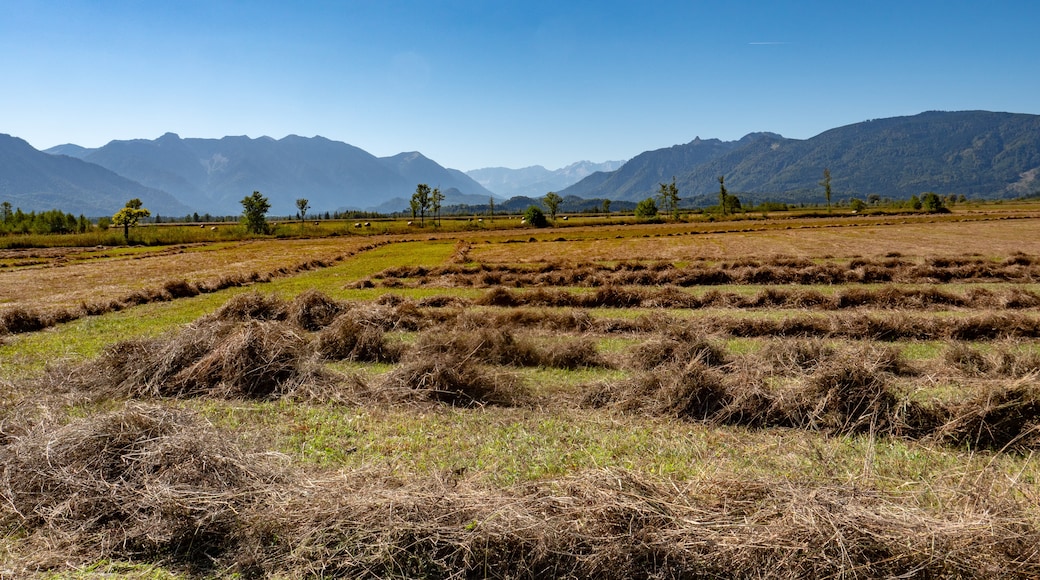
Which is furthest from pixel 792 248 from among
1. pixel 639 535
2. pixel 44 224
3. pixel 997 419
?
pixel 44 224

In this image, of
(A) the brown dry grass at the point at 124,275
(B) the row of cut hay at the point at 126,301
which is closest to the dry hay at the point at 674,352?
(B) the row of cut hay at the point at 126,301

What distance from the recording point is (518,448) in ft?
22.1

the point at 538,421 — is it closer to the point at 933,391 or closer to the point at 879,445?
the point at 879,445

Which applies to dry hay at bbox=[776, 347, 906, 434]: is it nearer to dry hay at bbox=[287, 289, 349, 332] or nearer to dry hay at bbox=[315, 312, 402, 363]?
dry hay at bbox=[315, 312, 402, 363]

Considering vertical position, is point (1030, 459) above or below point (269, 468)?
below

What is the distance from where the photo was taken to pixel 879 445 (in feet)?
22.6

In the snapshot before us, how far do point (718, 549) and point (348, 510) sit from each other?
306 centimetres

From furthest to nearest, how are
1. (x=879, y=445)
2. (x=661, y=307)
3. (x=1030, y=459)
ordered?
(x=661, y=307)
(x=879, y=445)
(x=1030, y=459)

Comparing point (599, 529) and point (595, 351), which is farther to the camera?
point (595, 351)

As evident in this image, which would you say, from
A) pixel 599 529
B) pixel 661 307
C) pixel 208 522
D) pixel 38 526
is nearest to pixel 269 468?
pixel 208 522

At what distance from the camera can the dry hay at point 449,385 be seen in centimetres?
892

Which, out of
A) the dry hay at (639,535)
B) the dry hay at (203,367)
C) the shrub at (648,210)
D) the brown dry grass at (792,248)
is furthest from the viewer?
the shrub at (648,210)

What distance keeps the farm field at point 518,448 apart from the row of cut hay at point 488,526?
0.06 ft

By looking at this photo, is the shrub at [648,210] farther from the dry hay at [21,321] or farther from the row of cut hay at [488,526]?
the row of cut hay at [488,526]
